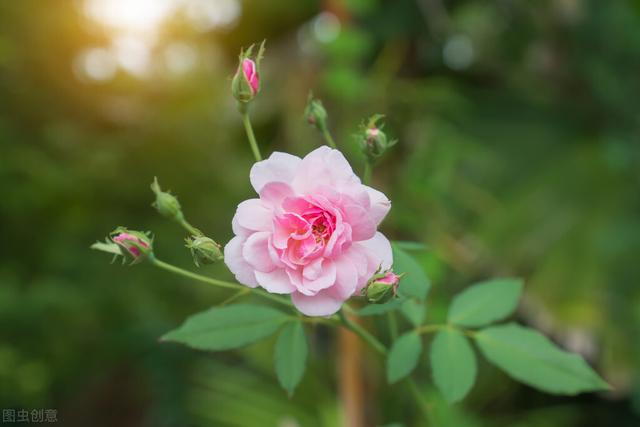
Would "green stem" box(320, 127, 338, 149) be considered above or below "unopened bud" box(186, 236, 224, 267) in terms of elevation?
above

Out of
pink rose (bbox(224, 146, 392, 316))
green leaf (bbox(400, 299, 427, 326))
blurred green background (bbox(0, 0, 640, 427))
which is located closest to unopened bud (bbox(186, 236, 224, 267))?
pink rose (bbox(224, 146, 392, 316))

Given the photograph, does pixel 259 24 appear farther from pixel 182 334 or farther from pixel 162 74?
pixel 182 334

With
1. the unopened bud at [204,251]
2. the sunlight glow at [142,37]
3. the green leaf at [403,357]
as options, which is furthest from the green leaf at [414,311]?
the sunlight glow at [142,37]

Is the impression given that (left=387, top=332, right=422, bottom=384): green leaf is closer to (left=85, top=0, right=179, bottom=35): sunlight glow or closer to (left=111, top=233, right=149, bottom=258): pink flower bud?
(left=111, top=233, right=149, bottom=258): pink flower bud

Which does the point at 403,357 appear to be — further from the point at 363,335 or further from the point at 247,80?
the point at 247,80

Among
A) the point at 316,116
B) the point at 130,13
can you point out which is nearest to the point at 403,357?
the point at 316,116

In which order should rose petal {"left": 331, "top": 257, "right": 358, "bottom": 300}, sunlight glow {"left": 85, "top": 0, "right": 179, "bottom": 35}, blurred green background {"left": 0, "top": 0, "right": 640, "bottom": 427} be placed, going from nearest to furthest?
rose petal {"left": 331, "top": 257, "right": 358, "bottom": 300} < blurred green background {"left": 0, "top": 0, "right": 640, "bottom": 427} < sunlight glow {"left": 85, "top": 0, "right": 179, "bottom": 35}
